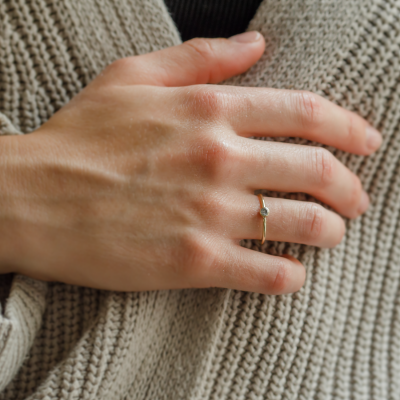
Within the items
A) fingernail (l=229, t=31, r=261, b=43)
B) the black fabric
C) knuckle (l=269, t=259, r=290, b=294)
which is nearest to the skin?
knuckle (l=269, t=259, r=290, b=294)

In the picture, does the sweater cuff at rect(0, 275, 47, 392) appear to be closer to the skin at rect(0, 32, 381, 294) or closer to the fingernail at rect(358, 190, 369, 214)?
the skin at rect(0, 32, 381, 294)

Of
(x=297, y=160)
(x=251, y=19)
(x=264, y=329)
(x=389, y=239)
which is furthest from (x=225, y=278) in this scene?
(x=251, y=19)

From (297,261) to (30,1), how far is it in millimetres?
749

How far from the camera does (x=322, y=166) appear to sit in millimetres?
700

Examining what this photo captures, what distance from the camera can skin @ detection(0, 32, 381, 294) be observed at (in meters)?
0.68

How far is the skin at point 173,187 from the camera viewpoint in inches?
26.9

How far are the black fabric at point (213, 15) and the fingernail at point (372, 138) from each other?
376 mm

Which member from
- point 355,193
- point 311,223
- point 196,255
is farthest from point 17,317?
point 355,193

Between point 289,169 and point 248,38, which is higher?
point 248,38

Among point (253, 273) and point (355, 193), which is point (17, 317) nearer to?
point (253, 273)

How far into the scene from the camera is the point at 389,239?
79 cm

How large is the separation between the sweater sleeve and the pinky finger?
35 cm

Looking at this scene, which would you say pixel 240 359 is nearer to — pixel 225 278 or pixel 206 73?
pixel 225 278

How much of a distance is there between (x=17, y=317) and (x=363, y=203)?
71cm
